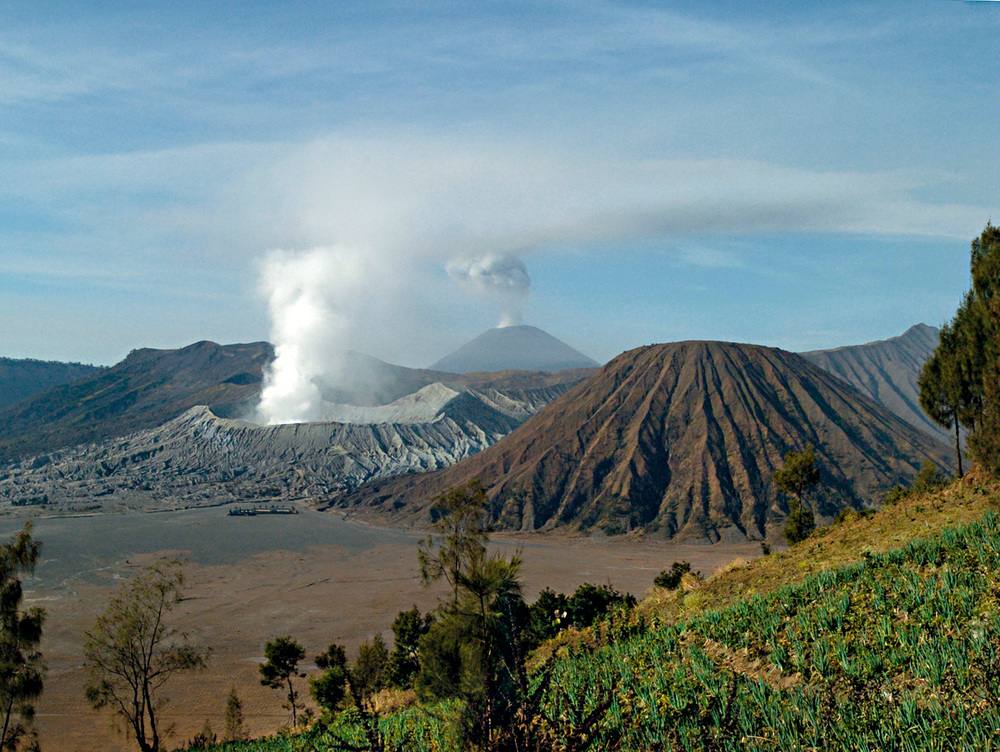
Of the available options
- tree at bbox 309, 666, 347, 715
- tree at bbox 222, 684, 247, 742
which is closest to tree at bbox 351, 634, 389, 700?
tree at bbox 309, 666, 347, 715

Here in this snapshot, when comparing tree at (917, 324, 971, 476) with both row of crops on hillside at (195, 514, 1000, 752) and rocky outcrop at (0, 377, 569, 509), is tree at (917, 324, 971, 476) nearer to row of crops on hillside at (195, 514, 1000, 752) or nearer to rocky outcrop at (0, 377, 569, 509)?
row of crops on hillside at (195, 514, 1000, 752)

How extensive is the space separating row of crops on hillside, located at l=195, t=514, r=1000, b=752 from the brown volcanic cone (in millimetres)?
86685

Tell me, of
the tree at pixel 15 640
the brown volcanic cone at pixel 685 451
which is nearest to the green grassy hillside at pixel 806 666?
the tree at pixel 15 640

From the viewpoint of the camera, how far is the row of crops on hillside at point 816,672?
5.78 meters

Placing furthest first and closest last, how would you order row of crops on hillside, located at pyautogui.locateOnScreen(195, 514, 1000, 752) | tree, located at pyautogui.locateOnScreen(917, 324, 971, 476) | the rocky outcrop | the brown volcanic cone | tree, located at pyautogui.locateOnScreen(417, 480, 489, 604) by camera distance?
the rocky outcrop
the brown volcanic cone
tree, located at pyautogui.locateOnScreen(417, 480, 489, 604)
tree, located at pyautogui.locateOnScreen(917, 324, 971, 476)
row of crops on hillside, located at pyautogui.locateOnScreen(195, 514, 1000, 752)

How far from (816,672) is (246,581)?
7385cm

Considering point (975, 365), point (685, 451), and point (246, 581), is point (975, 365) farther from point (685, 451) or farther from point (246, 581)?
point (685, 451)

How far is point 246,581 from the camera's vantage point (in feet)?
236

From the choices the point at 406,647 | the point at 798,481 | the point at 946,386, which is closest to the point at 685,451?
the point at 798,481

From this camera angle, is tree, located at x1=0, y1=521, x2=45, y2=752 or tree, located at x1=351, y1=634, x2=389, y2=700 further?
tree, located at x1=351, y1=634, x2=389, y2=700

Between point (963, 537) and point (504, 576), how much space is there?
10666 mm

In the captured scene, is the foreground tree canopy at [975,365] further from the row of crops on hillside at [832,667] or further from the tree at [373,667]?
the tree at [373,667]

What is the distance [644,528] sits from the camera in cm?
9706

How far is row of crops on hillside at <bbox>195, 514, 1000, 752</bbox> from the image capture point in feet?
19.0
